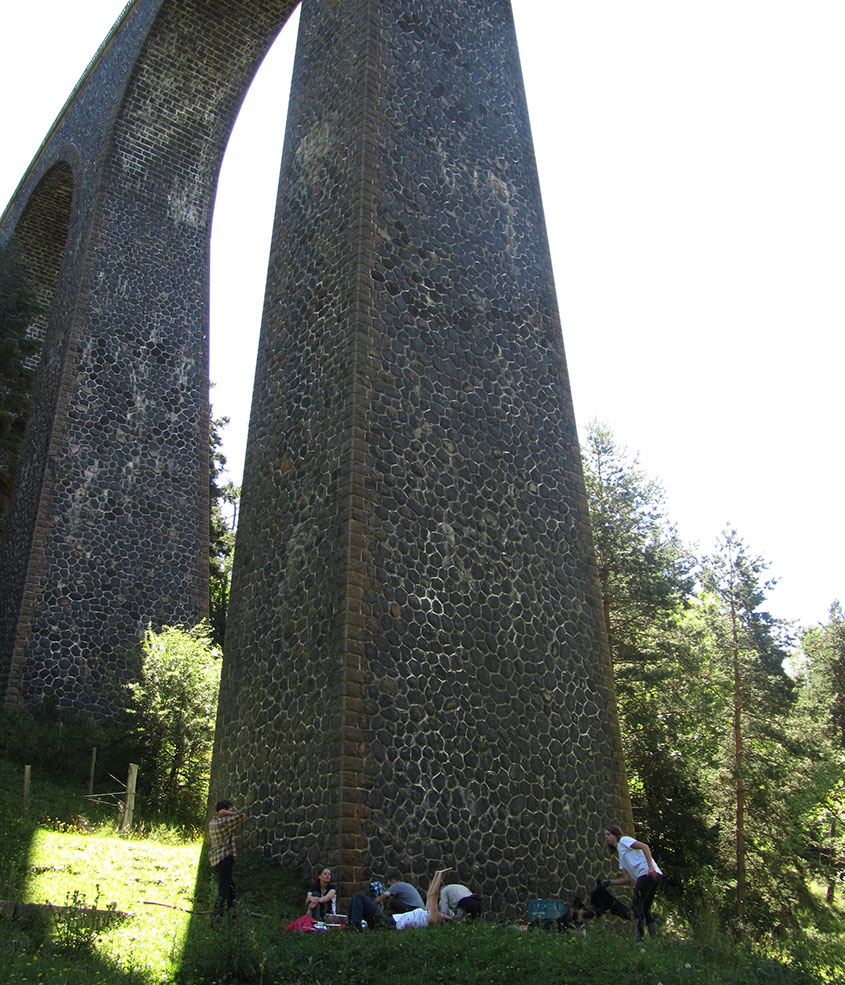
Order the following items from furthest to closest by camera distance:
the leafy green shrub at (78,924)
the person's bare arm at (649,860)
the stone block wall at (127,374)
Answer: the stone block wall at (127,374)
the person's bare arm at (649,860)
the leafy green shrub at (78,924)

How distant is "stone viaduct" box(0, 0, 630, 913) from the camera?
9.96 meters

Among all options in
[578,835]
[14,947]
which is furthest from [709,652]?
[14,947]

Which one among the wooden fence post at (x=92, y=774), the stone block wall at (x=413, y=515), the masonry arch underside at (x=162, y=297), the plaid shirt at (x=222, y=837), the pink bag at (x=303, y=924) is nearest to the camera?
the pink bag at (x=303, y=924)

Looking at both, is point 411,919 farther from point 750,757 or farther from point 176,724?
point 750,757

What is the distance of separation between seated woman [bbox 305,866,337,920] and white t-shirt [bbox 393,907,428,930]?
63 centimetres

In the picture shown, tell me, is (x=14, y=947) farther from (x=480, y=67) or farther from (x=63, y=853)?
(x=480, y=67)

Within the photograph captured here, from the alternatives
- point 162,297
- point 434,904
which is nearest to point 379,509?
point 434,904

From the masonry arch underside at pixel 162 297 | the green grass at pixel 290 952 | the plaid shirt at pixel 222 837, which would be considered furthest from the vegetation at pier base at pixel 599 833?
the masonry arch underside at pixel 162 297

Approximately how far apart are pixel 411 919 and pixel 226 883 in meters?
1.89

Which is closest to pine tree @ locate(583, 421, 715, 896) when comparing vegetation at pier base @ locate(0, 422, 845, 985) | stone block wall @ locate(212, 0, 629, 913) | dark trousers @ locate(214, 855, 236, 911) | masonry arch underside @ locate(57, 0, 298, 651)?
vegetation at pier base @ locate(0, 422, 845, 985)

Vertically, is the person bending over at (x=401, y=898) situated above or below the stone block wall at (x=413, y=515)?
below

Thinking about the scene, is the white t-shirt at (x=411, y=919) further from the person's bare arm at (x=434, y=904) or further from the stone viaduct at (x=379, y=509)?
the stone viaduct at (x=379, y=509)

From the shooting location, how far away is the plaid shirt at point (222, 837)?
344 inches

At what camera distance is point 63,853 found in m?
10.1
